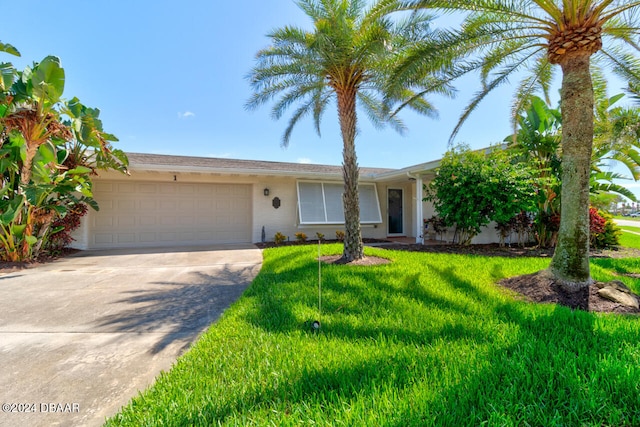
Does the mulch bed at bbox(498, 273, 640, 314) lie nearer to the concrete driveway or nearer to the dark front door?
the concrete driveway

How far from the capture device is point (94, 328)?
3.61 meters

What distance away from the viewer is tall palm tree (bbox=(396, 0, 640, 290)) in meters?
4.53

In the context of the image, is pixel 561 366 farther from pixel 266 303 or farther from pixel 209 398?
pixel 266 303

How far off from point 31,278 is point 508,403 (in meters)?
8.78

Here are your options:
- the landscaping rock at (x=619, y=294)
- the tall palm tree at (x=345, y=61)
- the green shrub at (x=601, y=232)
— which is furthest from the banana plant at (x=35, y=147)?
the green shrub at (x=601, y=232)

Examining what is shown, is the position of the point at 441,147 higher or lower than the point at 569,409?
higher

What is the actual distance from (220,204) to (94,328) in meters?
8.80

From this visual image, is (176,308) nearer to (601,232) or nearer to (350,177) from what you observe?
(350,177)

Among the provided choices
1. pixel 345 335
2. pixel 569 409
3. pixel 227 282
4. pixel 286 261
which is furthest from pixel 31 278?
pixel 569 409

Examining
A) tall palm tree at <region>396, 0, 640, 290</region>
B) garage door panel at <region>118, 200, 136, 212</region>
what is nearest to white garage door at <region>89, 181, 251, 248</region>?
garage door panel at <region>118, 200, 136, 212</region>

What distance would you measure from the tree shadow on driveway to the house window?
622 cm

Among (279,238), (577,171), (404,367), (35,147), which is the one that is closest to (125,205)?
(35,147)

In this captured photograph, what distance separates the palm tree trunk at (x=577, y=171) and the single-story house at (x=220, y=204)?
525cm

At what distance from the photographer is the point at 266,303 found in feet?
14.0
